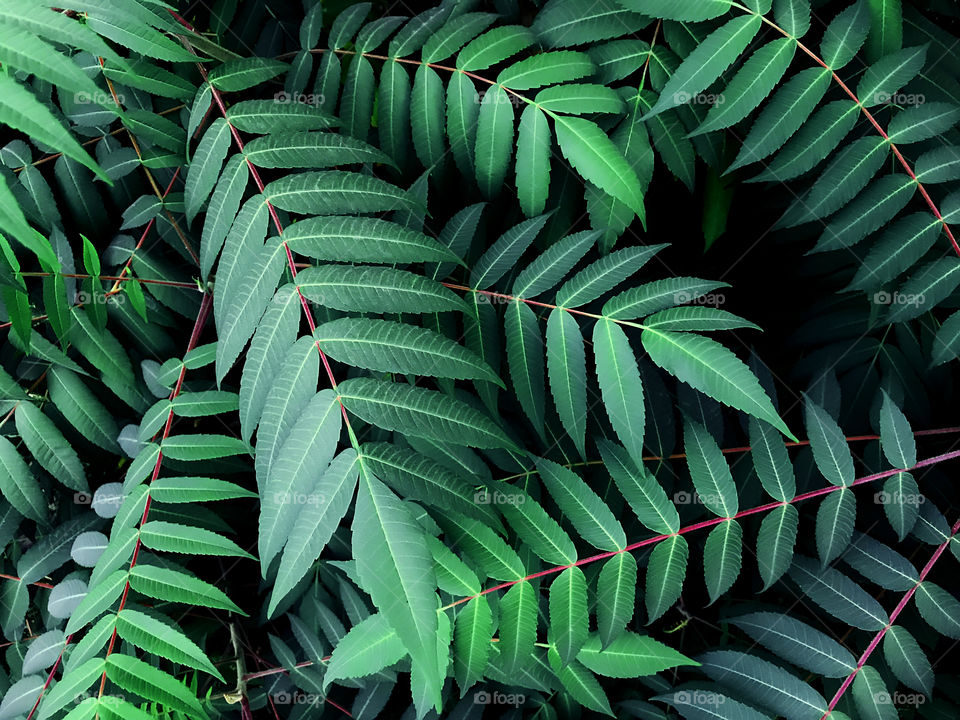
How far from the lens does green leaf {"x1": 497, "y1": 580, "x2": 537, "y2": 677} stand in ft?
4.28

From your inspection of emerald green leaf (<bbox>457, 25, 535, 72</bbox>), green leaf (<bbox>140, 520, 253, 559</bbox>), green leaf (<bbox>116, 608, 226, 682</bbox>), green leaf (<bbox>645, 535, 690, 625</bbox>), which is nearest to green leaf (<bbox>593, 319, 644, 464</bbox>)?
green leaf (<bbox>645, 535, 690, 625</bbox>)

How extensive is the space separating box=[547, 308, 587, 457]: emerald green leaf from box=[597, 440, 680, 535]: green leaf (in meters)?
0.12

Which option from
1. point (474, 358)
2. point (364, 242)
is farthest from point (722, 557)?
point (364, 242)

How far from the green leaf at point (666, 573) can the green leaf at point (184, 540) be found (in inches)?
30.0

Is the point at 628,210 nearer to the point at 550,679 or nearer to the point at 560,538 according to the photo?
the point at 560,538

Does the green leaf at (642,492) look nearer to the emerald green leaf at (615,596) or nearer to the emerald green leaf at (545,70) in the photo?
the emerald green leaf at (615,596)

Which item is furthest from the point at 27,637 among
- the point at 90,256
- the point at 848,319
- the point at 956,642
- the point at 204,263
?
the point at 956,642

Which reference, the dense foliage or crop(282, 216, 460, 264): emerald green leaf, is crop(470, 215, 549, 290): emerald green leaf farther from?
crop(282, 216, 460, 264): emerald green leaf

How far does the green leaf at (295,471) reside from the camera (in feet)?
3.40

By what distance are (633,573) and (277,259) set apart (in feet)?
2.80

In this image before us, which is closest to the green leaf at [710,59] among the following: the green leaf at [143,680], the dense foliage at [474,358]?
the dense foliage at [474,358]

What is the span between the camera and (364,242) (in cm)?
120

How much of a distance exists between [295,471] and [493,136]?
0.79 m

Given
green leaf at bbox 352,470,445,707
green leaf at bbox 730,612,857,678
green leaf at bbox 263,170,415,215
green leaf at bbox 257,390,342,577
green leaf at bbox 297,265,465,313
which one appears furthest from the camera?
green leaf at bbox 730,612,857,678
